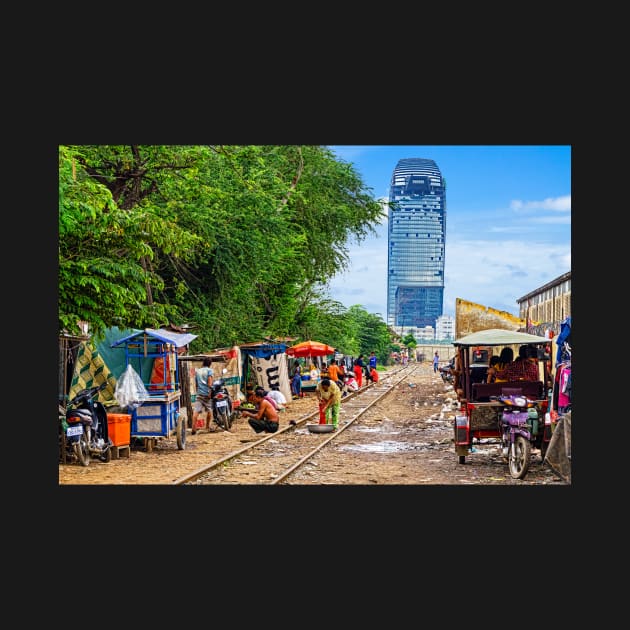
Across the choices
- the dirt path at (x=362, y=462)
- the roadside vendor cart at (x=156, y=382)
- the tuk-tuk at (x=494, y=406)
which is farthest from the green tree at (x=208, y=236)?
the tuk-tuk at (x=494, y=406)

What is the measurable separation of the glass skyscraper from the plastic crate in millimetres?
6696

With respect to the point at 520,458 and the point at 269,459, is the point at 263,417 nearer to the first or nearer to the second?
the point at 269,459

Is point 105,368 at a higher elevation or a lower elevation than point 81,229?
lower

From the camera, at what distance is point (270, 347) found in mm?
22453

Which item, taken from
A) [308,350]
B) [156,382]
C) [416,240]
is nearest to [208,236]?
[156,382]

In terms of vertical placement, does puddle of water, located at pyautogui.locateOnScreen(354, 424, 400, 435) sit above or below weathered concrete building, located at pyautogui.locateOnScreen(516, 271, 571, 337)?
below

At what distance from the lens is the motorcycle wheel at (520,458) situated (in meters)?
10.8

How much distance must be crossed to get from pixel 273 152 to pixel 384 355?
35.8 metres

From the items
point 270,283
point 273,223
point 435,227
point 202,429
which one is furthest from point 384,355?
point 202,429

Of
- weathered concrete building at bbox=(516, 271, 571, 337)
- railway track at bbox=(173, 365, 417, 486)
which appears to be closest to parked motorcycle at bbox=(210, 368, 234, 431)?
railway track at bbox=(173, 365, 417, 486)

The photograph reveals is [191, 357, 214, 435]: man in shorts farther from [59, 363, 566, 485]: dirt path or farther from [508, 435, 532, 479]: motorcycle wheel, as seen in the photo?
[508, 435, 532, 479]: motorcycle wheel

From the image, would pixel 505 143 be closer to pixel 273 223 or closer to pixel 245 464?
pixel 245 464

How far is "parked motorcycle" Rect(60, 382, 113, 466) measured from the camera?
11191mm

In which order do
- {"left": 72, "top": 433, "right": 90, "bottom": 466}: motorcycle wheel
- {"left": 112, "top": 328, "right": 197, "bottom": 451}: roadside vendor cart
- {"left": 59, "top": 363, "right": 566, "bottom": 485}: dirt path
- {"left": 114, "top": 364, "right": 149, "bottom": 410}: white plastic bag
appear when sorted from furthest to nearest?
1. {"left": 112, "top": 328, "right": 197, "bottom": 451}: roadside vendor cart
2. {"left": 114, "top": 364, "right": 149, "bottom": 410}: white plastic bag
3. {"left": 72, "top": 433, "right": 90, "bottom": 466}: motorcycle wheel
4. {"left": 59, "top": 363, "right": 566, "bottom": 485}: dirt path
